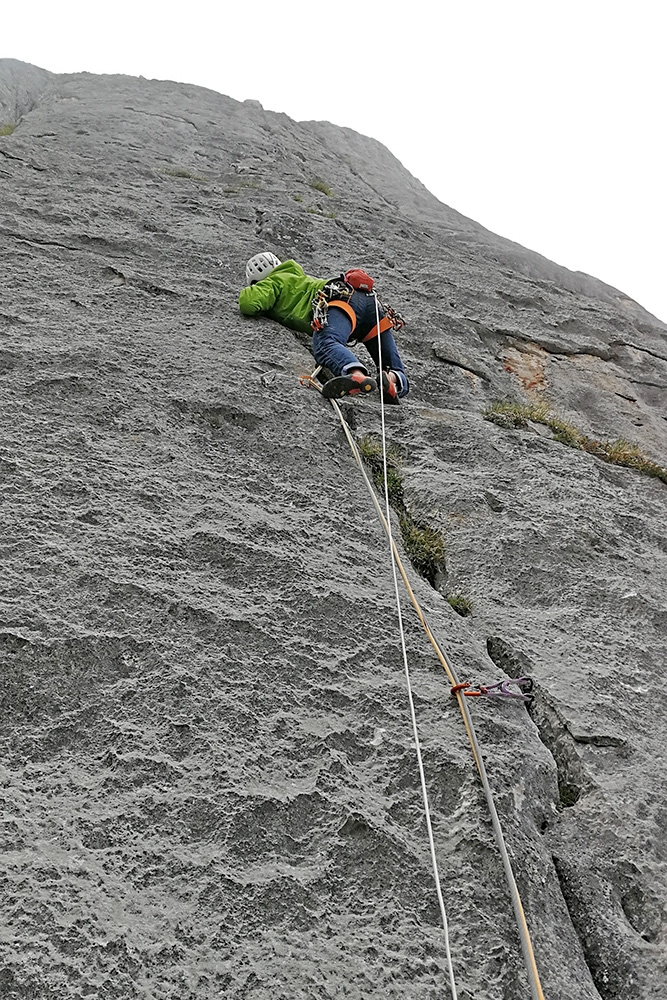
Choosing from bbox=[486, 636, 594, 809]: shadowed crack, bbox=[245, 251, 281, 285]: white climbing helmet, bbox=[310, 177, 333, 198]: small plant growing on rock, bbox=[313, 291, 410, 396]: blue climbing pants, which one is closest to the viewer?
bbox=[486, 636, 594, 809]: shadowed crack

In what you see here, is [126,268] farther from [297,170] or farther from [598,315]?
[297,170]

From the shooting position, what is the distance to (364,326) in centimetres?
723

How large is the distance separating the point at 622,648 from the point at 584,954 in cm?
183

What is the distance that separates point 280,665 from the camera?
3879 mm

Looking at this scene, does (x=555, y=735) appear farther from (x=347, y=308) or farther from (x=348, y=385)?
(x=347, y=308)

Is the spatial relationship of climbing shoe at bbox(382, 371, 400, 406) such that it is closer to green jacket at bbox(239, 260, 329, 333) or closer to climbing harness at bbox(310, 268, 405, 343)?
climbing harness at bbox(310, 268, 405, 343)

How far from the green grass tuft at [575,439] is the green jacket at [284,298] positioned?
1804 mm

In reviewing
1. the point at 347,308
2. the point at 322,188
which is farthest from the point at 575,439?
the point at 322,188

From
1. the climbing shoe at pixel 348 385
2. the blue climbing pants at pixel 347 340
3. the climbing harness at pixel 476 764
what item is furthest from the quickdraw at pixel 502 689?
the blue climbing pants at pixel 347 340

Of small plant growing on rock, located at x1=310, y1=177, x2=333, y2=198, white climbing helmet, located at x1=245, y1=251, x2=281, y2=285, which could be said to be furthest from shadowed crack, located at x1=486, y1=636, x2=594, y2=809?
small plant growing on rock, located at x1=310, y1=177, x2=333, y2=198

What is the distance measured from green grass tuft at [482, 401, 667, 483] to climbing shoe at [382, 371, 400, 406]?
0.83 m

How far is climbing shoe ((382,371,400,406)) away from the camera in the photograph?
6.75 m

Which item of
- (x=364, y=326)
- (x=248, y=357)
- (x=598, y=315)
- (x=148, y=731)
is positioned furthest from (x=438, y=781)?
(x=598, y=315)

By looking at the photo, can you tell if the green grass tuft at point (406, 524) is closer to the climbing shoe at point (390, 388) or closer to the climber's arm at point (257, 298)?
the climbing shoe at point (390, 388)
